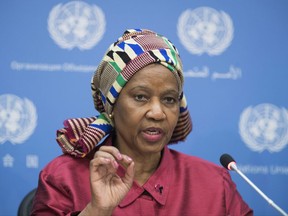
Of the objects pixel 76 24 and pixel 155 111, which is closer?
pixel 155 111

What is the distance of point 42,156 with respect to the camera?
1.98 m

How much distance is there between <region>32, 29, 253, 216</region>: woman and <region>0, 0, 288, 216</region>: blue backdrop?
0.64 metres

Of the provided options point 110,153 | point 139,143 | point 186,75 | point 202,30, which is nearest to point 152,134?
point 139,143

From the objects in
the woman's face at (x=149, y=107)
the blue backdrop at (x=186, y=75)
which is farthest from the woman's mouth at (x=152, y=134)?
the blue backdrop at (x=186, y=75)

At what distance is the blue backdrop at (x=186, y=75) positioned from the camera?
1.96m

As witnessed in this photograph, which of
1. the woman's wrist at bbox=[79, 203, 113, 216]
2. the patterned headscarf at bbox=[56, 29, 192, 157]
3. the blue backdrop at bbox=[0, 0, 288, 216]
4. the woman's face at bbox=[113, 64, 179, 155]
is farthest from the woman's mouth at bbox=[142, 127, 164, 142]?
the blue backdrop at bbox=[0, 0, 288, 216]

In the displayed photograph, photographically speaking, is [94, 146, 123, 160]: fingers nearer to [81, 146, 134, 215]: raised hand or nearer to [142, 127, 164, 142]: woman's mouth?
[81, 146, 134, 215]: raised hand

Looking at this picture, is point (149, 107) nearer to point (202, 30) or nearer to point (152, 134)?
point (152, 134)

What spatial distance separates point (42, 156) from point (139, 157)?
765 mm

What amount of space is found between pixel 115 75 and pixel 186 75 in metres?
0.80

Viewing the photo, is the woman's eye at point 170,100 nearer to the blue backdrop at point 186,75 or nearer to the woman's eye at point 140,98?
the woman's eye at point 140,98

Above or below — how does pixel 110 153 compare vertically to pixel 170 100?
below

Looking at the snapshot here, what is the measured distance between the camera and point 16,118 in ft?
6.40

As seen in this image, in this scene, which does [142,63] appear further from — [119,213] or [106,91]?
[119,213]
